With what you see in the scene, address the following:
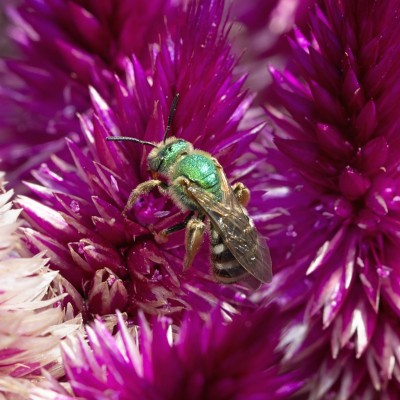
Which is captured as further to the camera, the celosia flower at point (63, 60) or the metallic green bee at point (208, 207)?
the celosia flower at point (63, 60)

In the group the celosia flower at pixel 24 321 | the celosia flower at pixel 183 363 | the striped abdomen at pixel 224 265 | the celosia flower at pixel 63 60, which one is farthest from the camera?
the celosia flower at pixel 63 60

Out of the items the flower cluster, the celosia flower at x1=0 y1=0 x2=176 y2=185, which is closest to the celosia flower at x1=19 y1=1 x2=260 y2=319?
the flower cluster

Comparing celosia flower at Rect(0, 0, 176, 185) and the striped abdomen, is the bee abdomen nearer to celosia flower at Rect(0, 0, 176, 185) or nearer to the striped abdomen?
the striped abdomen

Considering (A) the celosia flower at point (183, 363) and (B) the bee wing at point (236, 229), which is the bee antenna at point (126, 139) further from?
(A) the celosia flower at point (183, 363)

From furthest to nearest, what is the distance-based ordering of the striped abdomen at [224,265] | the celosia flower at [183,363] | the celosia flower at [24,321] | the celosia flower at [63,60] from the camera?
the celosia flower at [63,60], the striped abdomen at [224,265], the celosia flower at [24,321], the celosia flower at [183,363]

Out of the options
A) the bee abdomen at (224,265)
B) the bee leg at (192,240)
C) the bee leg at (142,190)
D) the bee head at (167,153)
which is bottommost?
the bee abdomen at (224,265)

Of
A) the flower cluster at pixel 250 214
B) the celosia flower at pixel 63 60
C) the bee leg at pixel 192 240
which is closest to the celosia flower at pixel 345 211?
the flower cluster at pixel 250 214
